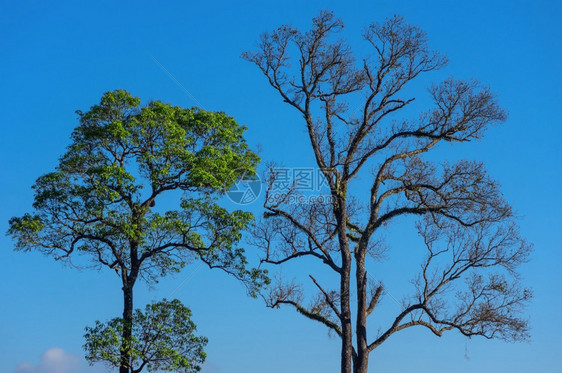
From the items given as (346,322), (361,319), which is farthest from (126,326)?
(361,319)

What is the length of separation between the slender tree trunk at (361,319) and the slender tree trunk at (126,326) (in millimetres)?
5903

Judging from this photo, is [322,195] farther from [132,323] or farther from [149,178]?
[132,323]

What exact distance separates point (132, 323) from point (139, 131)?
5261 millimetres

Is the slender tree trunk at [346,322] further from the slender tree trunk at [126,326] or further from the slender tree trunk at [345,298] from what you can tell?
the slender tree trunk at [126,326]

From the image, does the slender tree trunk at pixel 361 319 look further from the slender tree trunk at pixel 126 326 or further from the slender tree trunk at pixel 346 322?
the slender tree trunk at pixel 126 326

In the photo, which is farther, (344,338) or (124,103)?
(124,103)

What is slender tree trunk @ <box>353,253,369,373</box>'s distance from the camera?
55.7 ft

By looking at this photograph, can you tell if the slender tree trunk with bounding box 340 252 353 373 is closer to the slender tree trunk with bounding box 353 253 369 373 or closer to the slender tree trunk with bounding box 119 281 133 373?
the slender tree trunk with bounding box 353 253 369 373

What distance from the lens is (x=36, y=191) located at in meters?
18.3

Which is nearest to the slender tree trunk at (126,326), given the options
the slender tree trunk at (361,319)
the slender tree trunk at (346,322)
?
the slender tree trunk at (346,322)

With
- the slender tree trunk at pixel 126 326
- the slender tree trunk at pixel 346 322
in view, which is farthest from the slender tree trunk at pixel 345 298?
the slender tree trunk at pixel 126 326

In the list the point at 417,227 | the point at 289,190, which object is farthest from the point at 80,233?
the point at 417,227

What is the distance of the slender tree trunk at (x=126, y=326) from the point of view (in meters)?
17.1

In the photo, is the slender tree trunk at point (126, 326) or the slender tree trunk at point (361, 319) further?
the slender tree trunk at point (126, 326)
